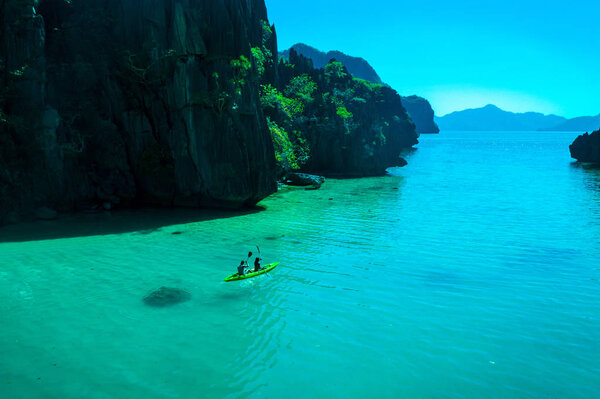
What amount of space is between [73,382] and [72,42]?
30.3m

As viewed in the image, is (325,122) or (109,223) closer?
(109,223)

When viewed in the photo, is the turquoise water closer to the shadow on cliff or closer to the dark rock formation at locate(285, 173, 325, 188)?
the shadow on cliff

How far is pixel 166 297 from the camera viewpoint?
16016 mm

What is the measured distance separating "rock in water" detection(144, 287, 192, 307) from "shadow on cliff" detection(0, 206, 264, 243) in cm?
1058

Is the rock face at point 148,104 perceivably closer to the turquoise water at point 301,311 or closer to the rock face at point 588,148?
the turquoise water at point 301,311

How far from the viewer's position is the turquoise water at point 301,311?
11078 mm

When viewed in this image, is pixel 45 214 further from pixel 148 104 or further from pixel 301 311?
pixel 301 311

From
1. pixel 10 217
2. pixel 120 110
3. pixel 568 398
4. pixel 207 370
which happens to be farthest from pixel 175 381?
pixel 120 110

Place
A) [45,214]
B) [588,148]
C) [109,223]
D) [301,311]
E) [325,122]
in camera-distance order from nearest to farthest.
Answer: [301,311] < [45,214] < [109,223] < [325,122] < [588,148]

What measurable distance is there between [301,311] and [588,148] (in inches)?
4192

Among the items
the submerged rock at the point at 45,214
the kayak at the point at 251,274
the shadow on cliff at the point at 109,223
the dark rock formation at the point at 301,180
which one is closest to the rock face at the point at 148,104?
the submerged rock at the point at 45,214

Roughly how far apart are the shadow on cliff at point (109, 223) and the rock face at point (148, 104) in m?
1.55

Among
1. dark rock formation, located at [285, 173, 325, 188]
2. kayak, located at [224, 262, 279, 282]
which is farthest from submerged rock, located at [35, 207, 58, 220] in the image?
Result: dark rock formation, located at [285, 173, 325, 188]

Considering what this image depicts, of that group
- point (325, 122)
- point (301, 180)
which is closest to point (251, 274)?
point (301, 180)
